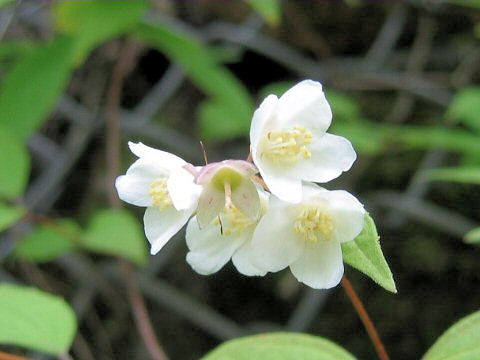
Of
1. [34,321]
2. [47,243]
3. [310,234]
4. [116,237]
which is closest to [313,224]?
[310,234]

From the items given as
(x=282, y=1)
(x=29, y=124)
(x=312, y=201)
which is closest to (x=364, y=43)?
(x=282, y=1)

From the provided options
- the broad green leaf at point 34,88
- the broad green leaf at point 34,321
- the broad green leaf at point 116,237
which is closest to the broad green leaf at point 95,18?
the broad green leaf at point 34,88

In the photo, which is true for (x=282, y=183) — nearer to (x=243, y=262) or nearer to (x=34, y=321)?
(x=243, y=262)

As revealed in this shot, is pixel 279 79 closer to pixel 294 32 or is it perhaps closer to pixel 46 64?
pixel 294 32

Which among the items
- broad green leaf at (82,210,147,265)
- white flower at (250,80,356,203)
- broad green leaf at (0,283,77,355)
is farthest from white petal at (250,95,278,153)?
broad green leaf at (82,210,147,265)

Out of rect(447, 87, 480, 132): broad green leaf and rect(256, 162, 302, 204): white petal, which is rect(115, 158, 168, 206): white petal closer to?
rect(256, 162, 302, 204): white petal

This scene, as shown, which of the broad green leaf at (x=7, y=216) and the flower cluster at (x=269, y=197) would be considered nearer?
the flower cluster at (x=269, y=197)

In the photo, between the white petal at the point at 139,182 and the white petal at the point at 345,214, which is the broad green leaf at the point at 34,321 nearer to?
the white petal at the point at 139,182
